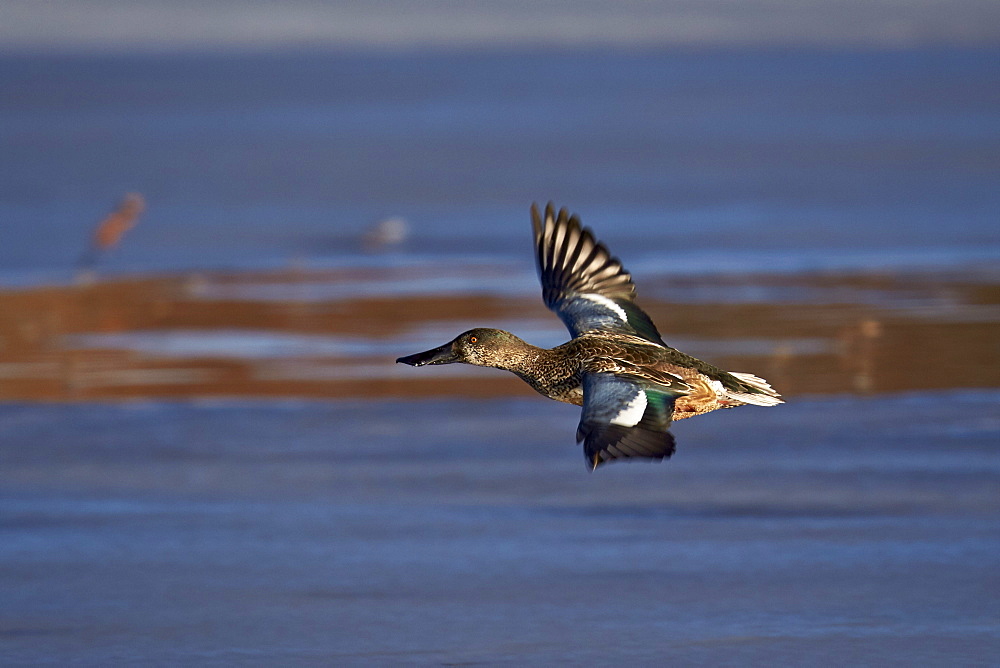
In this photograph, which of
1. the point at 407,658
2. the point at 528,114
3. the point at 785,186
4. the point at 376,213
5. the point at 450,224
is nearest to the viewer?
the point at 407,658

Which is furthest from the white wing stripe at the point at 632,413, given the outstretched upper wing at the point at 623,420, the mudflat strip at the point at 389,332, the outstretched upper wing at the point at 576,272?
the mudflat strip at the point at 389,332

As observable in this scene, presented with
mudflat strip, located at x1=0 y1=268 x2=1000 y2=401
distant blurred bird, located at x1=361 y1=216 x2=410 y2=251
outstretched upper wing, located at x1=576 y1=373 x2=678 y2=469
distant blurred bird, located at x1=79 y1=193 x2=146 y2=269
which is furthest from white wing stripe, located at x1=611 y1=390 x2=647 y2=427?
distant blurred bird, located at x1=361 y1=216 x2=410 y2=251

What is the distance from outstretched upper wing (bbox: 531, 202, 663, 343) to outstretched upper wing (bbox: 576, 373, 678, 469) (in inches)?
38.4

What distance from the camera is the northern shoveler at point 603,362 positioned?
482 cm

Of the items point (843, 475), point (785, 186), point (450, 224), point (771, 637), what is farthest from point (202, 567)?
point (785, 186)

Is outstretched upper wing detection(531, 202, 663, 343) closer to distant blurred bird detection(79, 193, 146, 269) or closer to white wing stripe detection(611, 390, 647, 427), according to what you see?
white wing stripe detection(611, 390, 647, 427)

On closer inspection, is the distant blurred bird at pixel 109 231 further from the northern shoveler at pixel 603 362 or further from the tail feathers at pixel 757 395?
the tail feathers at pixel 757 395

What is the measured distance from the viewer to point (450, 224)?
59.2 feet

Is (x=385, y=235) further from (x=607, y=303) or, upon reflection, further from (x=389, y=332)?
(x=607, y=303)

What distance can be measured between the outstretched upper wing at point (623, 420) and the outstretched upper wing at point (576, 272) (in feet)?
3.20

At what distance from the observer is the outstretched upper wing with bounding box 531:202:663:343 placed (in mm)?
6383

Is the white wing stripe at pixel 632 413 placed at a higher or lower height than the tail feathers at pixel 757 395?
lower

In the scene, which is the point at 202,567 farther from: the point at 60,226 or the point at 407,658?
the point at 60,226

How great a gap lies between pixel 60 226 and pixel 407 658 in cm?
1357
